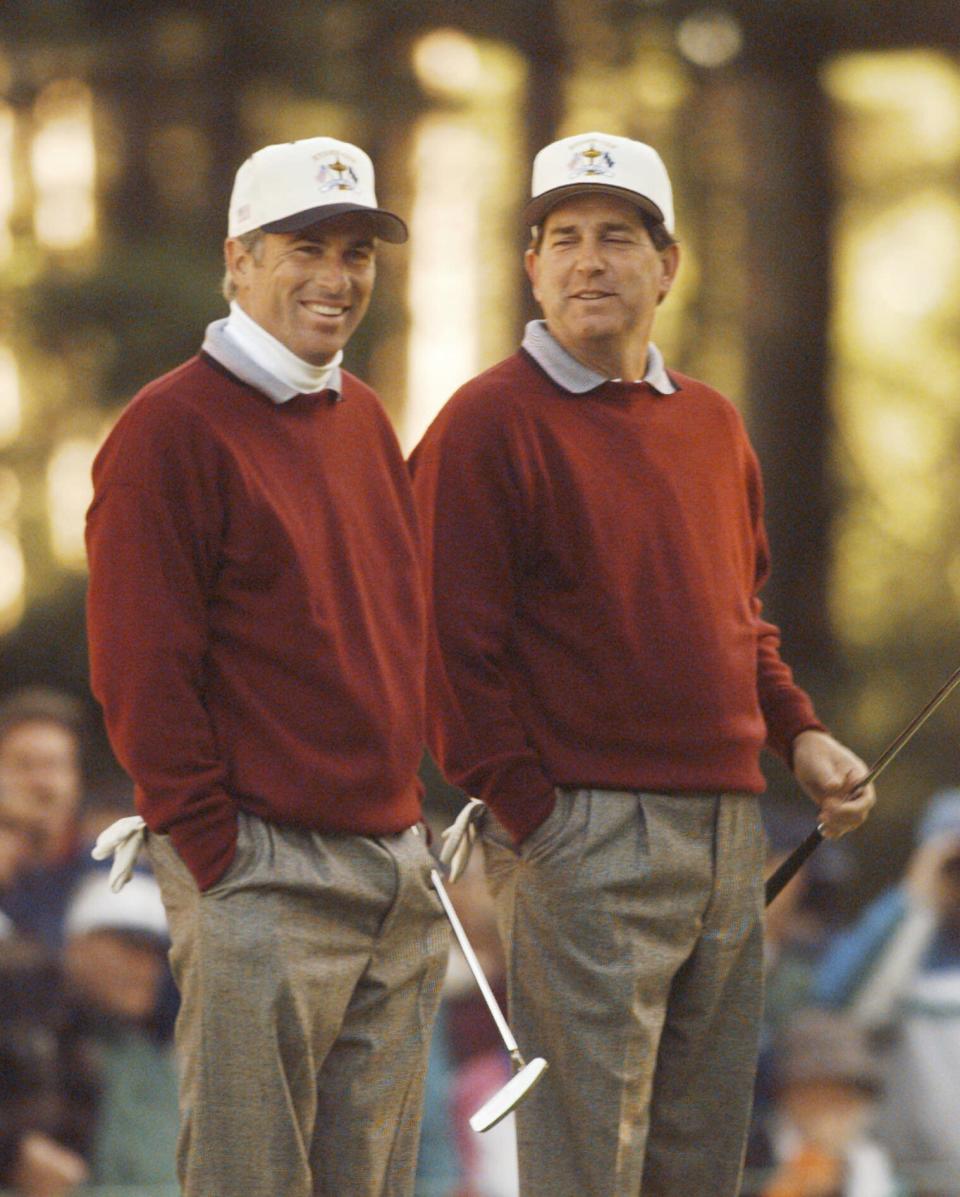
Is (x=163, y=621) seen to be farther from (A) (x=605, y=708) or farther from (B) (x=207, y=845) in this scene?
(A) (x=605, y=708)

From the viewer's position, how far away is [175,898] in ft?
8.69

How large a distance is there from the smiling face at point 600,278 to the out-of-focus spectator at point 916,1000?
2.47 metres

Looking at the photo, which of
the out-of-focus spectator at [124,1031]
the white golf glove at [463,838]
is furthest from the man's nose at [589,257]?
the out-of-focus spectator at [124,1031]

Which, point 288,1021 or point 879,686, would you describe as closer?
point 288,1021

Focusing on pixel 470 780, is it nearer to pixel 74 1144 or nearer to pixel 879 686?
pixel 74 1144

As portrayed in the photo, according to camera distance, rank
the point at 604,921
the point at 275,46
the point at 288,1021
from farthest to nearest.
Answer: the point at 275,46 → the point at 604,921 → the point at 288,1021

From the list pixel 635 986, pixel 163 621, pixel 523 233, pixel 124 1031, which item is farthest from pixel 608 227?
pixel 523 233

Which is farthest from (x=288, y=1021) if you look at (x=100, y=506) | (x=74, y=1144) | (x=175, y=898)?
(x=74, y=1144)

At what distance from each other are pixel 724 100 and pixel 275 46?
1404mm

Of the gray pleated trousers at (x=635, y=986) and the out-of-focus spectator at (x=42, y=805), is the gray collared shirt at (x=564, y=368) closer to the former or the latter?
the gray pleated trousers at (x=635, y=986)

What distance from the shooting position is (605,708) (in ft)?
9.37

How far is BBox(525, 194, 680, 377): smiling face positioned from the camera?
292 centimetres

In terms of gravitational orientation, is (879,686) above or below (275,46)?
below

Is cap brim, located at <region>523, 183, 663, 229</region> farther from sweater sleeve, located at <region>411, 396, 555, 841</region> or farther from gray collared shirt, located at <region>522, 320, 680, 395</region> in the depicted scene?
sweater sleeve, located at <region>411, 396, 555, 841</region>
